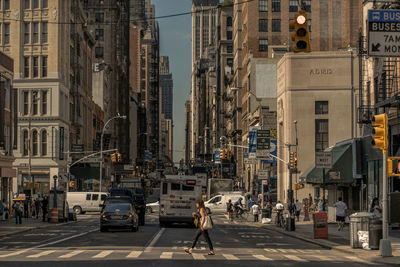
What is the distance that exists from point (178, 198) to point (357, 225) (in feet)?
67.0

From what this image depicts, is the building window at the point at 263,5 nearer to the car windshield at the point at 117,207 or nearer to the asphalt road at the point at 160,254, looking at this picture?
the car windshield at the point at 117,207

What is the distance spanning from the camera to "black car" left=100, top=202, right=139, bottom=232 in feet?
124

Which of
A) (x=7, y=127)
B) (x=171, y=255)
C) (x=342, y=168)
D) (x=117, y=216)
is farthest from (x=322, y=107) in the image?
(x=171, y=255)

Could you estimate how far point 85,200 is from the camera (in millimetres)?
69688

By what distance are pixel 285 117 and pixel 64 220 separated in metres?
33.2

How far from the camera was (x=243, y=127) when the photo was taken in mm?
124688

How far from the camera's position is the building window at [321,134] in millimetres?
77375

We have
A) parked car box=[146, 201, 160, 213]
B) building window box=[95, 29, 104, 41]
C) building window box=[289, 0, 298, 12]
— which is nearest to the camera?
parked car box=[146, 201, 160, 213]

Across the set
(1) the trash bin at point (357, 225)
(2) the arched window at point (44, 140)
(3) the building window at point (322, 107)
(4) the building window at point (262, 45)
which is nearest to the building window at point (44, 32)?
(2) the arched window at point (44, 140)

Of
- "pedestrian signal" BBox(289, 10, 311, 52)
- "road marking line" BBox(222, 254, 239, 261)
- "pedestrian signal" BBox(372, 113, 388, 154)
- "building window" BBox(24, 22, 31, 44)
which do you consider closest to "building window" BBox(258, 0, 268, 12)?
"building window" BBox(24, 22, 31, 44)

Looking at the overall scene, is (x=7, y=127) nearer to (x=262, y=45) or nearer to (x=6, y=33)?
(x=6, y=33)

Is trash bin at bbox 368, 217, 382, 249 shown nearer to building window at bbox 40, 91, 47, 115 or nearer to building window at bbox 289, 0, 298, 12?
building window at bbox 40, 91, 47, 115

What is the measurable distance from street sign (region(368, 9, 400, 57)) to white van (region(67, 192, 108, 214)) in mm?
49335

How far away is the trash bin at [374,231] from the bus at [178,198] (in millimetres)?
20640
